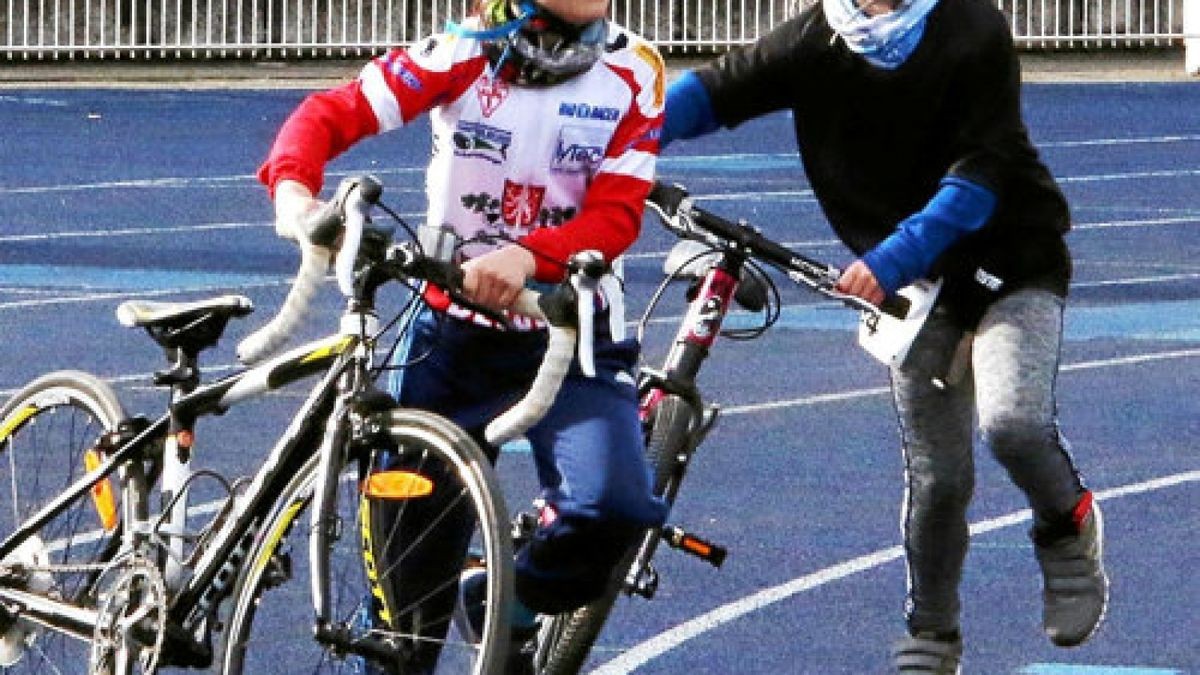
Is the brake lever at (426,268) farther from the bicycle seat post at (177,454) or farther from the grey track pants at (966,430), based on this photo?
the grey track pants at (966,430)

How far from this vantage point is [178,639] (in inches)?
265

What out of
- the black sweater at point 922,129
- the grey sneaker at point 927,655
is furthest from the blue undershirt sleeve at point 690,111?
the grey sneaker at point 927,655

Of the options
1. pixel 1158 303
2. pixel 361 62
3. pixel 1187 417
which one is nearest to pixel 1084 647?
pixel 1187 417

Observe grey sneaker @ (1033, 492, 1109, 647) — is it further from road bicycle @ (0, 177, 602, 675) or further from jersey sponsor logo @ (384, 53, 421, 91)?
jersey sponsor logo @ (384, 53, 421, 91)

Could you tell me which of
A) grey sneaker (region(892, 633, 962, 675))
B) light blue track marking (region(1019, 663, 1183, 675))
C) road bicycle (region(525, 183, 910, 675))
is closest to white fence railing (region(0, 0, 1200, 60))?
light blue track marking (region(1019, 663, 1183, 675))

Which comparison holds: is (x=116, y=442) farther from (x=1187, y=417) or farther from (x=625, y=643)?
(x=1187, y=417)

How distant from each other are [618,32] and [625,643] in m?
2.43

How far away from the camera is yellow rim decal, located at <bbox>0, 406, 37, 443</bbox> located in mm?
7539

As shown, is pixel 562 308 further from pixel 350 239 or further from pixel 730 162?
pixel 730 162

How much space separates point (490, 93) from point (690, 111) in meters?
1.13

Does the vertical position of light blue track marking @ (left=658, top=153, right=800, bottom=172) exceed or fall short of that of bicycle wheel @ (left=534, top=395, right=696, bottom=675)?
it falls short

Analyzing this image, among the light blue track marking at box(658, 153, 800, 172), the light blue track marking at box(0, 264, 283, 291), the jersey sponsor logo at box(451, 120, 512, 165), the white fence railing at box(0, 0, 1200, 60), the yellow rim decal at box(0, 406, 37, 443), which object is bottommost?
the white fence railing at box(0, 0, 1200, 60)

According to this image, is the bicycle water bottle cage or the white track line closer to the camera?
the bicycle water bottle cage

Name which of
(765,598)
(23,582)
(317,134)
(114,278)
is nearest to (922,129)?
(317,134)
